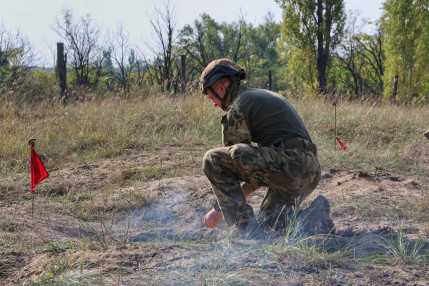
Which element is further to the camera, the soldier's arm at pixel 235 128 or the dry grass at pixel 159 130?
the dry grass at pixel 159 130

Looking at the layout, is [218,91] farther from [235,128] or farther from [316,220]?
[316,220]

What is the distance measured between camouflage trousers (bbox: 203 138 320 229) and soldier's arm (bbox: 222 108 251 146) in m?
0.08

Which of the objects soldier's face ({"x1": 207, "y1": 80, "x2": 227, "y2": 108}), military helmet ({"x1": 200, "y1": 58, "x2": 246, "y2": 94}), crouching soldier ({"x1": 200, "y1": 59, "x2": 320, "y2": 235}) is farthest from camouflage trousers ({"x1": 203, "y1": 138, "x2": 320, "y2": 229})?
military helmet ({"x1": 200, "y1": 58, "x2": 246, "y2": 94})

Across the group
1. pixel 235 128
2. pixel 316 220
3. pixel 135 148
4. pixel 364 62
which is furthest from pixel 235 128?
pixel 364 62

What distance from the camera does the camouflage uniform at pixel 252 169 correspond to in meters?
3.20

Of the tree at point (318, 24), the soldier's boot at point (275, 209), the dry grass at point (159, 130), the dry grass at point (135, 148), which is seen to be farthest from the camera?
the tree at point (318, 24)

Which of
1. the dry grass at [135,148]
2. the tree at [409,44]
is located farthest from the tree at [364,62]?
the dry grass at [135,148]

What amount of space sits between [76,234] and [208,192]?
133cm

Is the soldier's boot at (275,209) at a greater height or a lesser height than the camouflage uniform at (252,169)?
lesser

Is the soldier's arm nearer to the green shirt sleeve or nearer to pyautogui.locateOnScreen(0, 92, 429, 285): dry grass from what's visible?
the green shirt sleeve

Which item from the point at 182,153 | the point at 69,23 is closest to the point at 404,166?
the point at 182,153

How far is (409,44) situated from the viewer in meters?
21.5

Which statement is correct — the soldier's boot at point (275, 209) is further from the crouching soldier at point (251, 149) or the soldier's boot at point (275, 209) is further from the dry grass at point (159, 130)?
the dry grass at point (159, 130)

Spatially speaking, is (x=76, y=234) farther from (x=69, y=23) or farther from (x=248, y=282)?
(x=69, y=23)
